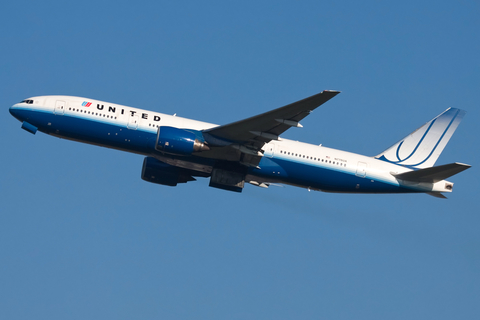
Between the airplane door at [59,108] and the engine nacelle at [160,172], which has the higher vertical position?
the airplane door at [59,108]

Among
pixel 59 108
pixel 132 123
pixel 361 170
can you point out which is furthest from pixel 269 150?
pixel 59 108

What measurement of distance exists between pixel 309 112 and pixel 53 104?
1848 cm

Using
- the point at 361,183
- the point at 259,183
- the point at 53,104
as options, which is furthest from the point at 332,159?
the point at 53,104

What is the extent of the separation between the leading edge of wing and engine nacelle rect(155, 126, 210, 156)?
1086mm

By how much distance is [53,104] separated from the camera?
43.0 m

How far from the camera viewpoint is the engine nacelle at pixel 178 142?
40469 millimetres

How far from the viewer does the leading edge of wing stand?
37.2 metres

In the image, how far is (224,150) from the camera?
4206cm

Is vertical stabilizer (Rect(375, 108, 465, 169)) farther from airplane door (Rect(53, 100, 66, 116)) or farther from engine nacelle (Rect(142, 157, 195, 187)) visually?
airplane door (Rect(53, 100, 66, 116))

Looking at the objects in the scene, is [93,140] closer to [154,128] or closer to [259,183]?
[154,128]

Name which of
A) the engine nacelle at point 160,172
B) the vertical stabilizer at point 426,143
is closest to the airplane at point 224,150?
the engine nacelle at point 160,172

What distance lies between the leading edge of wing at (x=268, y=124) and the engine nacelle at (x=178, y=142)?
42.7 inches

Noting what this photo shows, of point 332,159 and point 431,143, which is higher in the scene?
point 431,143

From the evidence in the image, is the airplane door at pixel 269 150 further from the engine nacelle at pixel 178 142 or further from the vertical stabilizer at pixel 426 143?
the vertical stabilizer at pixel 426 143
